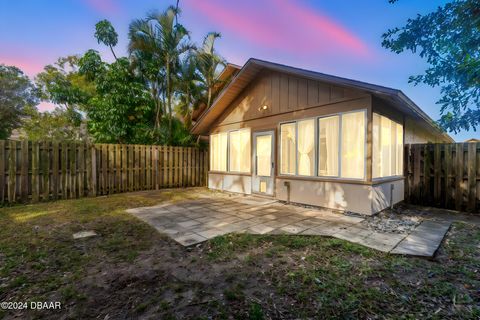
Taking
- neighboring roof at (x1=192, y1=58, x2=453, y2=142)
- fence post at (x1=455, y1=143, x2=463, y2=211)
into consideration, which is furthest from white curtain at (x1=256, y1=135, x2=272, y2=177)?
fence post at (x1=455, y1=143, x2=463, y2=211)

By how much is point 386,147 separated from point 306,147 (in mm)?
2089

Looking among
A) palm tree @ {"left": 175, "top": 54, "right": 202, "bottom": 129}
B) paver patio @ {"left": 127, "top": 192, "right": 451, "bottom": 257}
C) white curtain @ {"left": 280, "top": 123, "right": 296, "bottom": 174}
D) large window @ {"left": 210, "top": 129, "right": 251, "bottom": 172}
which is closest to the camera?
paver patio @ {"left": 127, "top": 192, "right": 451, "bottom": 257}

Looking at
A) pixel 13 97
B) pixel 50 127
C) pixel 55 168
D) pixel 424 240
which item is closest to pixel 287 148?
pixel 424 240

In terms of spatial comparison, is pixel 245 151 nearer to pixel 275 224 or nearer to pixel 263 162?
pixel 263 162

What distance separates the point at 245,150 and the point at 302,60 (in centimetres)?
951

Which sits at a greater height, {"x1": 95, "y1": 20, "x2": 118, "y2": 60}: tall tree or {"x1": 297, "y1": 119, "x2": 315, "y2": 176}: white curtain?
{"x1": 95, "y1": 20, "x2": 118, "y2": 60}: tall tree

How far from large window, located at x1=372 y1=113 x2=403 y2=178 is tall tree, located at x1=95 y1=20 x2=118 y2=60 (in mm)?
11766

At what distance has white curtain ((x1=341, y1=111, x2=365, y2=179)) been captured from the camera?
527 centimetres

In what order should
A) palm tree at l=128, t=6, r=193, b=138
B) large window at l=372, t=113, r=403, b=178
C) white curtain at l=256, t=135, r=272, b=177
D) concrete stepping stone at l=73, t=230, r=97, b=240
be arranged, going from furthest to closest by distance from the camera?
palm tree at l=128, t=6, r=193, b=138 < white curtain at l=256, t=135, r=272, b=177 < large window at l=372, t=113, r=403, b=178 < concrete stepping stone at l=73, t=230, r=97, b=240

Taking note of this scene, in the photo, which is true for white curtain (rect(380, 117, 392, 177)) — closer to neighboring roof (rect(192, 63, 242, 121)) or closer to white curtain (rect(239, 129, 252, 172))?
white curtain (rect(239, 129, 252, 172))

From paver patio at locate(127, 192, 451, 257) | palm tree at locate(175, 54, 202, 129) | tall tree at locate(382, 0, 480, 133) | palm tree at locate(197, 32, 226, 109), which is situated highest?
palm tree at locate(197, 32, 226, 109)

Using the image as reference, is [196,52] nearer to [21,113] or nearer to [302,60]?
[302,60]

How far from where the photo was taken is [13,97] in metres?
16.6

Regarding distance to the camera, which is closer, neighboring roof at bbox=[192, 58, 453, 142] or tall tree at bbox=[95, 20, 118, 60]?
neighboring roof at bbox=[192, 58, 453, 142]
